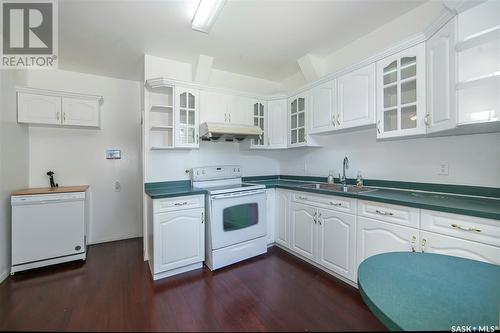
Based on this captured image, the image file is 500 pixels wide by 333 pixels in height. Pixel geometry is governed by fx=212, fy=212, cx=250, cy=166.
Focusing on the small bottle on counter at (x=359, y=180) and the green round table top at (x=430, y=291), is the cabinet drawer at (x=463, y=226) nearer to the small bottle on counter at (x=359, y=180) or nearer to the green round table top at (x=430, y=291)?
the green round table top at (x=430, y=291)

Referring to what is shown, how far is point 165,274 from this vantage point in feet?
7.25

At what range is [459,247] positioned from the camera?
1346mm

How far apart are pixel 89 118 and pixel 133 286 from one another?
2.21 metres

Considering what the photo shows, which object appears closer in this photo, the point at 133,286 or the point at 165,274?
the point at 133,286

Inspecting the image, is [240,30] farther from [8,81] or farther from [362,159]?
[8,81]

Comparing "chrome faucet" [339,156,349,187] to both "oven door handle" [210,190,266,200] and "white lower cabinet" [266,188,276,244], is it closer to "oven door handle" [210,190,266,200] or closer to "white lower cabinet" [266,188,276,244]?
"white lower cabinet" [266,188,276,244]

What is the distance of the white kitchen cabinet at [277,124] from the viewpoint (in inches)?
127

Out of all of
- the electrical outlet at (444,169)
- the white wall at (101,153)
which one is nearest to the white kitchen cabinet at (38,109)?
Answer: the white wall at (101,153)

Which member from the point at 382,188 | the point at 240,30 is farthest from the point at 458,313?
the point at 240,30

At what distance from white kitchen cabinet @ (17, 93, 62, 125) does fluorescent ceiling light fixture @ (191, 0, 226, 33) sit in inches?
81.3

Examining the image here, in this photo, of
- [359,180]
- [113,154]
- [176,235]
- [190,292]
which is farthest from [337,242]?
[113,154]

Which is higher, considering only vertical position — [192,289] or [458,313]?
[458,313]

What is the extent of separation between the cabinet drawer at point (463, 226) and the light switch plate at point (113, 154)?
373 centimetres

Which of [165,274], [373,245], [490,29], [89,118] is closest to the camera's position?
[490,29]
